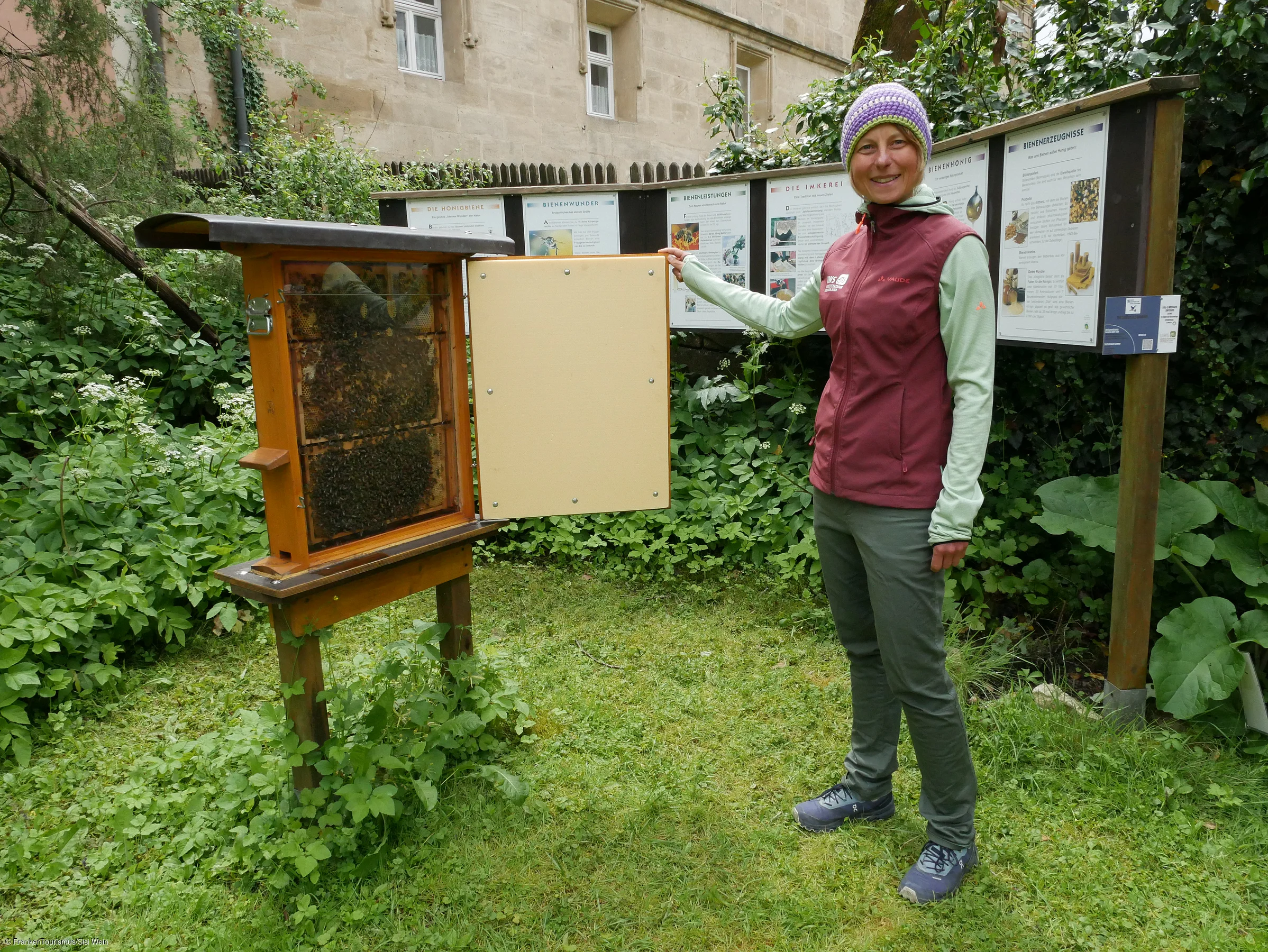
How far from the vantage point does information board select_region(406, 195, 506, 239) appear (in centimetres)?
580

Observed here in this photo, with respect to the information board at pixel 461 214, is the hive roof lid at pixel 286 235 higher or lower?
lower

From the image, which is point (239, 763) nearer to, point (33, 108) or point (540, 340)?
point (540, 340)

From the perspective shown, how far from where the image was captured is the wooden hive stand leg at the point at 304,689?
2.53 metres

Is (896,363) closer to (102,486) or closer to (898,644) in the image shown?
(898,644)

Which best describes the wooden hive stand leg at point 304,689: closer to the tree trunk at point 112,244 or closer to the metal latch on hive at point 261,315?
the metal latch on hive at point 261,315

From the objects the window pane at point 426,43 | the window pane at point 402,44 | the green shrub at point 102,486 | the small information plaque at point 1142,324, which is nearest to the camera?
the small information plaque at point 1142,324

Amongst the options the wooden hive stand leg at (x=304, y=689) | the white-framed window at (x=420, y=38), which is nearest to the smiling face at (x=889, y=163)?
the wooden hive stand leg at (x=304, y=689)

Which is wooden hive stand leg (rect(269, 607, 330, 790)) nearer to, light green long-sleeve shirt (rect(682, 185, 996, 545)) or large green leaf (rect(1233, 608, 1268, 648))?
light green long-sleeve shirt (rect(682, 185, 996, 545))

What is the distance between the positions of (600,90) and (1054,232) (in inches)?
625

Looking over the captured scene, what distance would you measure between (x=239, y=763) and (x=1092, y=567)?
359 cm

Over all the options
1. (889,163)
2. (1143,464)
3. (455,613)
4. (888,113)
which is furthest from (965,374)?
(455,613)

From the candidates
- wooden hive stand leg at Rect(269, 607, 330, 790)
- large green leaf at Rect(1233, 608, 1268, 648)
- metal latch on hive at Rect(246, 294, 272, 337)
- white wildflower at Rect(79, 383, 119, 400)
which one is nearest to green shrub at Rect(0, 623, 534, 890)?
wooden hive stand leg at Rect(269, 607, 330, 790)

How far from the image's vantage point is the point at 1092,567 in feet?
12.3

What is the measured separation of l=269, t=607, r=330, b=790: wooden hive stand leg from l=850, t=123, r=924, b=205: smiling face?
2.09 metres
